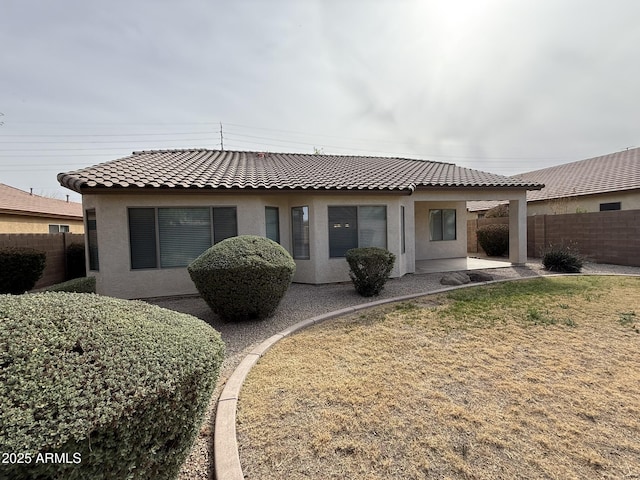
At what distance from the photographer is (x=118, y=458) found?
1651mm

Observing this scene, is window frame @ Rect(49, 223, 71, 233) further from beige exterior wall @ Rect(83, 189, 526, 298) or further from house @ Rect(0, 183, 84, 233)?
beige exterior wall @ Rect(83, 189, 526, 298)

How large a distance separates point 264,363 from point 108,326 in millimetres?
3039

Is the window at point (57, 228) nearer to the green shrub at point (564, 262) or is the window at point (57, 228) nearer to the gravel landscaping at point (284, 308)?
the gravel landscaping at point (284, 308)

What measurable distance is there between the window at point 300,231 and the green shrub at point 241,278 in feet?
12.4

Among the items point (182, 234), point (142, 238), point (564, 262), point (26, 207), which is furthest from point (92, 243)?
point (564, 262)

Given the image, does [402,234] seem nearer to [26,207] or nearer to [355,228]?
[355,228]

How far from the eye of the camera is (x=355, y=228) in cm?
1075

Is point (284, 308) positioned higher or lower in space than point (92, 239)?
lower

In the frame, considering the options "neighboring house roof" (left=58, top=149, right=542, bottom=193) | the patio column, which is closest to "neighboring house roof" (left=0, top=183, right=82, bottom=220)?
"neighboring house roof" (left=58, top=149, right=542, bottom=193)

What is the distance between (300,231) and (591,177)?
71.8ft

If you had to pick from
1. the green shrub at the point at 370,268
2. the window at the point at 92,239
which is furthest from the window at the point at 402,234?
the window at the point at 92,239

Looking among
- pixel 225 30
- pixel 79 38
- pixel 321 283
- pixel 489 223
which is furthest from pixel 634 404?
pixel 489 223

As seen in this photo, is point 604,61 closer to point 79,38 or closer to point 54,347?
point 54,347

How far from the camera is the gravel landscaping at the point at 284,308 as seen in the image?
298 centimetres
